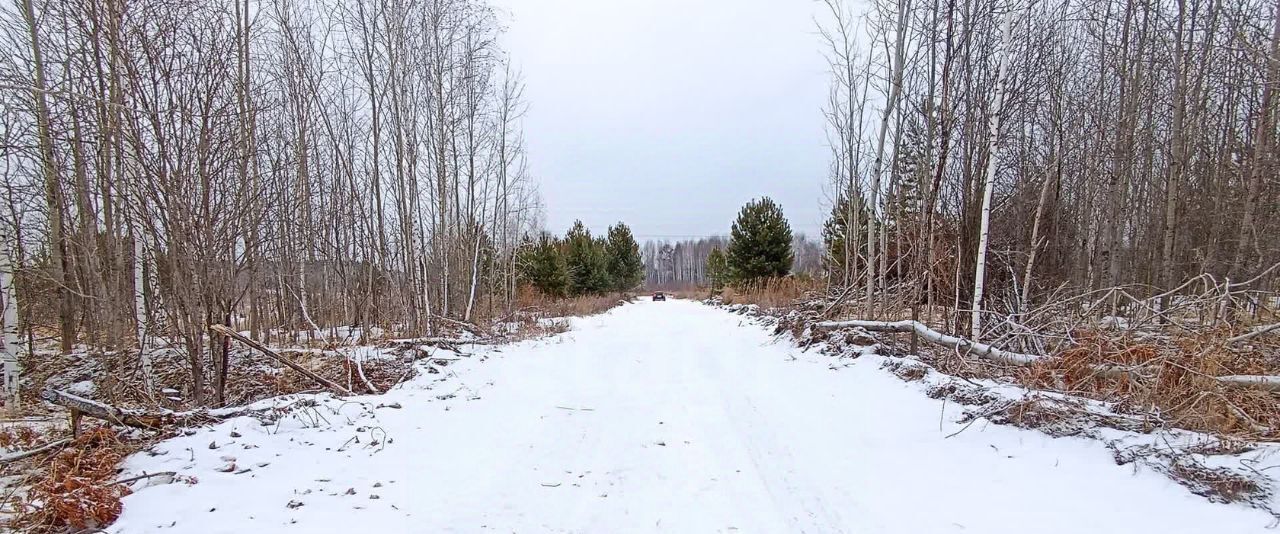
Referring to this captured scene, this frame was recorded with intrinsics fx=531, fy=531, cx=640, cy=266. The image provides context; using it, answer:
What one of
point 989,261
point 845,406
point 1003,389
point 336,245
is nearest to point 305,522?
point 845,406

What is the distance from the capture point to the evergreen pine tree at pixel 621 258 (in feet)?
111

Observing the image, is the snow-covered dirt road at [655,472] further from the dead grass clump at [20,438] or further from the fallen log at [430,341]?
the fallen log at [430,341]

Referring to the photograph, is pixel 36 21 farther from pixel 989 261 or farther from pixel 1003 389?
pixel 989 261

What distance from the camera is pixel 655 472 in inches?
142

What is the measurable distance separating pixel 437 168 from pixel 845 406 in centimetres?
1008

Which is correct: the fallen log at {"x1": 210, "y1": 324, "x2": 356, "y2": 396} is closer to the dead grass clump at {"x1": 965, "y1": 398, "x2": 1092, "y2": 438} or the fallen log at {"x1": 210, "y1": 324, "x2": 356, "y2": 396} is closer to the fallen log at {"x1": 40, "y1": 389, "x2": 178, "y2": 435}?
the fallen log at {"x1": 40, "y1": 389, "x2": 178, "y2": 435}

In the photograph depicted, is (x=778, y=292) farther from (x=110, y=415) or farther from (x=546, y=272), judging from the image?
(x=110, y=415)

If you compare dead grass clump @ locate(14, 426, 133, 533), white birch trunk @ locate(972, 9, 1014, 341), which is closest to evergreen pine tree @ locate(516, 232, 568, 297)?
white birch trunk @ locate(972, 9, 1014, 341)

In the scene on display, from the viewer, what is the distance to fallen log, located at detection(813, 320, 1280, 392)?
3.38 m

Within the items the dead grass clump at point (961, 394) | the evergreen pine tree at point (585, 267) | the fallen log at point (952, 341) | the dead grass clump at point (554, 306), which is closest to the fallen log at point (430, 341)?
the dead grass clump at point (554, 306)

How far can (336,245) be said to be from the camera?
1102 centimetres

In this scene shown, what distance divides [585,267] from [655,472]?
24444 millimetres

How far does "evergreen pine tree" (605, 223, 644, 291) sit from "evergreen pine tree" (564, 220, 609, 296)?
282cm

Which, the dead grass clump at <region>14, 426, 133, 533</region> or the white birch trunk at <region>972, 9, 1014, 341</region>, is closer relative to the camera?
the dead grass clump at <region>14, 426, 133, 533</region>
